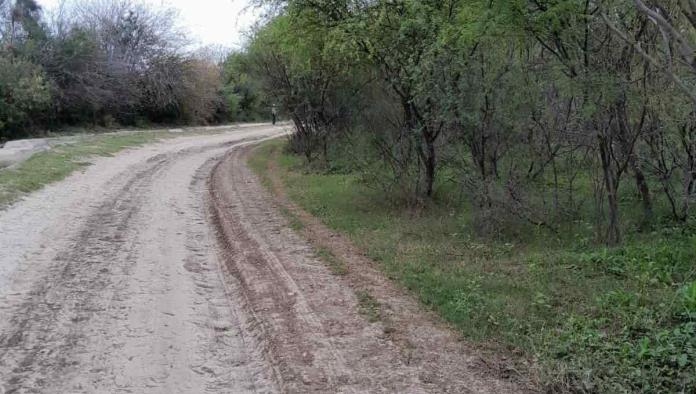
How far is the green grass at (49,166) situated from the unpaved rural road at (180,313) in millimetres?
1696

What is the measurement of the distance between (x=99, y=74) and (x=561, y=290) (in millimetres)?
36752

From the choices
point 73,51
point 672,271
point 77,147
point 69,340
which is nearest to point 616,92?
point 672,271

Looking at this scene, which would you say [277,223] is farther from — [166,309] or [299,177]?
[299,177]

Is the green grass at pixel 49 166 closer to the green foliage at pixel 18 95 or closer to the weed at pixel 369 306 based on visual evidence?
the green foliage at pixel 18 95

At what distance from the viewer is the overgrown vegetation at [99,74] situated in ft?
104

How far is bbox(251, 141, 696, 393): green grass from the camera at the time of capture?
15.5 ft

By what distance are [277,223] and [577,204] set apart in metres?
5.37

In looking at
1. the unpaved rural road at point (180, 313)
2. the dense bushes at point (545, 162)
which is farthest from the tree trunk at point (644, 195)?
the unpaved rural road at point (180, 313)

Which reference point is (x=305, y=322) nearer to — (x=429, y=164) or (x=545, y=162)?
(x=545, y=162)

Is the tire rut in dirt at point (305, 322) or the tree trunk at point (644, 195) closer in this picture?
the tire rut in dirt at point (305, 322)

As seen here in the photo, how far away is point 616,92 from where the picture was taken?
8.09 metres

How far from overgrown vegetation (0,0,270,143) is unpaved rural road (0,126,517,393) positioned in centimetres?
1896

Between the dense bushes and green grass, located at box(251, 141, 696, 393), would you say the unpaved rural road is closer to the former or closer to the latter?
green grass, located at box(251, 141, 696, 393)

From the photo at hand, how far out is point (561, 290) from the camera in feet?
23.0
